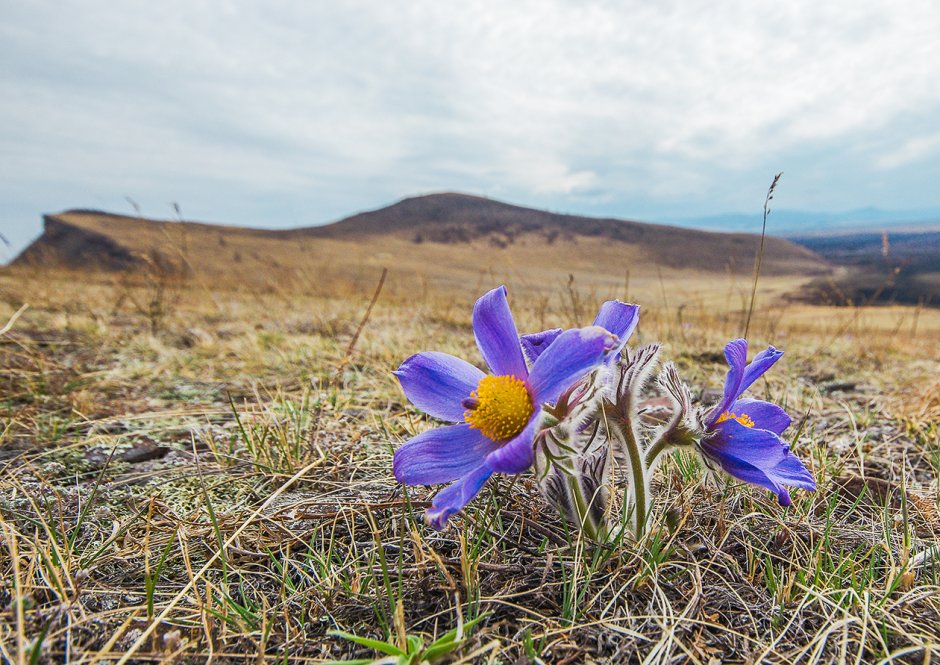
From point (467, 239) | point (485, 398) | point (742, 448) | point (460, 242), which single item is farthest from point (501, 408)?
point (467, 239)

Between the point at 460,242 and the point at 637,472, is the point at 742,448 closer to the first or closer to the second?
the point at 637,472

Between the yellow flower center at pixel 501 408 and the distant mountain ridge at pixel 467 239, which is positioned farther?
the distant mountain ridge at pixel 467 239

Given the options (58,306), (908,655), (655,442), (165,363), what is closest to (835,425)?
(908,655)

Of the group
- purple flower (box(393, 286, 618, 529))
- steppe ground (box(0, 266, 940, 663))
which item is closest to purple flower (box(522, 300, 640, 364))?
purple flower (box(393, 286, 618, 529))

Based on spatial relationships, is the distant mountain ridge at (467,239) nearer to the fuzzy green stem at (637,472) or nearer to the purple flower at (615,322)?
the purple flower at (615,322)

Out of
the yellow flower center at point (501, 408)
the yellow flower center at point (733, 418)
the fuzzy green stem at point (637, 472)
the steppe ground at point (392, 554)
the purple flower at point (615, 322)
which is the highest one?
the purple flower at point (615, 322)

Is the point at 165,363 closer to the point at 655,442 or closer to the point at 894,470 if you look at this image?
the point at 655,442

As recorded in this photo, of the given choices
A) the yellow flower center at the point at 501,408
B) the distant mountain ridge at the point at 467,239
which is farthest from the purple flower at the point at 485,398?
the distant mountain ridge at the point at 467,239
